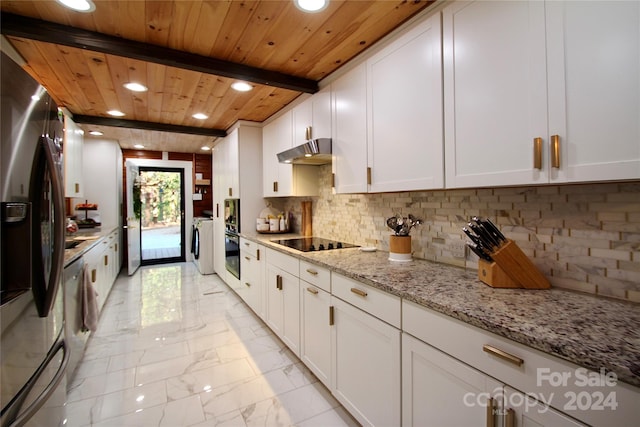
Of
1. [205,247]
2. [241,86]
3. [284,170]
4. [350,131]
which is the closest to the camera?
[350,131]

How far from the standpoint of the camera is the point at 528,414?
2.73ft

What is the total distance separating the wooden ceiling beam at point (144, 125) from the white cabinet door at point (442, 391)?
380 cm

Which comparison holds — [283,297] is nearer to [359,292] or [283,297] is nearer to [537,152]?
[359,292]

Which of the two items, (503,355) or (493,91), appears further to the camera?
(493,91)

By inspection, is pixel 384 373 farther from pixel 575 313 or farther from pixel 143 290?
pixel 143 290

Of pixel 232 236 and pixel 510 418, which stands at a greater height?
pixel 232 236

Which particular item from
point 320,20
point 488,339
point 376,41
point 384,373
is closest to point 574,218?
point 488,339

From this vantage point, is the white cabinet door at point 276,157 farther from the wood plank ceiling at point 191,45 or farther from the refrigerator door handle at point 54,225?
the refrigerator door handle at point 54,225

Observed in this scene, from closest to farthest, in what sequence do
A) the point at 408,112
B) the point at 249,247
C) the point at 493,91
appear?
1. the point at 493,91
2. the point at 408,112
3. the point at 249,247

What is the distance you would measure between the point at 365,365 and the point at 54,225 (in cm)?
155

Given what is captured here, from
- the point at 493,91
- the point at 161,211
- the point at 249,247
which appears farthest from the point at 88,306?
the point at 161,211

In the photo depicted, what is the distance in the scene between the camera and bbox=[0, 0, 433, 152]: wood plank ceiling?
157cm

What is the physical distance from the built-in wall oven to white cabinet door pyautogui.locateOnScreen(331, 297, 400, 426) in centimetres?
220

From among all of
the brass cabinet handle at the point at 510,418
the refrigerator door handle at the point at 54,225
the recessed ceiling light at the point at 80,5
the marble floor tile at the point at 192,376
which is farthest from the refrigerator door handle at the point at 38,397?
the recessed ceiling light at the point at 80,5
